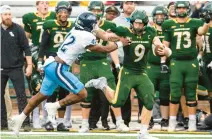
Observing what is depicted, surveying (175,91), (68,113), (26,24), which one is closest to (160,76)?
(175,91)

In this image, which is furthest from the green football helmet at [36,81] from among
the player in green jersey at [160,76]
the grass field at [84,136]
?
the player in green jersey at [160,76]

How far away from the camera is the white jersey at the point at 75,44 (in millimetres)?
10555

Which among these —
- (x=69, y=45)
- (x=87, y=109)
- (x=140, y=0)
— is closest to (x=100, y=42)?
(x=87, y=109)

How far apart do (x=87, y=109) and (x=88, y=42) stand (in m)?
1.86

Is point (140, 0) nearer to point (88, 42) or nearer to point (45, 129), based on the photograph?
point (45, 129)

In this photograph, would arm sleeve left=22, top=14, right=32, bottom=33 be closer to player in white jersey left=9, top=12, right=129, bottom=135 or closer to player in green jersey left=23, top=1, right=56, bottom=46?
player in green jersey left=23, top=1, right=56, bottom=46

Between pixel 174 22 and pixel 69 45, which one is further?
pixel 174 22

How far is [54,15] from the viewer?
1302cm

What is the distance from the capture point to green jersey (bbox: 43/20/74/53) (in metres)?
12.4

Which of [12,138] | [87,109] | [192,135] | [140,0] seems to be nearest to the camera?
[12,138]

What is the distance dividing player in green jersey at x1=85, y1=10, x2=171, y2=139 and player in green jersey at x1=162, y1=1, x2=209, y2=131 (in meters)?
1.27

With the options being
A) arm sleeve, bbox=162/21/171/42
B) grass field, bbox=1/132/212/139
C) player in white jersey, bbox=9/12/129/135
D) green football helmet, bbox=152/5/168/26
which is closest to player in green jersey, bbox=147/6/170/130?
green football helmet, bbox=152/5/168/26

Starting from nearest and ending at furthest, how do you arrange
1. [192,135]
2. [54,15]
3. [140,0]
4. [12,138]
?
[12,138] < [192,135] < [54,15] < [140,0]

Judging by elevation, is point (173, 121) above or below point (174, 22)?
below
